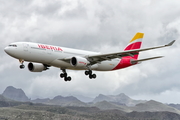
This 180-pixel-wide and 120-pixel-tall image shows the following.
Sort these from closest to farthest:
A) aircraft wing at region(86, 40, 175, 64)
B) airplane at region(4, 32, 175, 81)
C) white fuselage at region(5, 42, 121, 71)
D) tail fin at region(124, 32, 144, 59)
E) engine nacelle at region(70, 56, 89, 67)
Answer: white fuselage at region(5, 42, 121, 71) → airplane at region(4, 32, 175, 81) → engine nacelle at region(70, 56, 89, 67) → aircraft wing at region(86, 40, 175, 64) → tail fin at region(124, 32, 144, 59)

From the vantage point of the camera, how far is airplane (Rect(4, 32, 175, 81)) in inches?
2190

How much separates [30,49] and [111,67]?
824 inches

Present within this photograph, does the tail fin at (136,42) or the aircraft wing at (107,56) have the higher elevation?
the tail fin at (136,42)

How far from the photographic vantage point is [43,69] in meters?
64.7

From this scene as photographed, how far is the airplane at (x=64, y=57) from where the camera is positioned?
182 feet

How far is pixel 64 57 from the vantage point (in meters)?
59.9

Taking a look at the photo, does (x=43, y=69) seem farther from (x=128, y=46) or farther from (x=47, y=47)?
(x=128, y=46)

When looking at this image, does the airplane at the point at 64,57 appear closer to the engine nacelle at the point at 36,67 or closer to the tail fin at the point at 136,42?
the engine nacelle at the point at 36,67

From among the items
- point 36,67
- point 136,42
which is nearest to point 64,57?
point 36,67

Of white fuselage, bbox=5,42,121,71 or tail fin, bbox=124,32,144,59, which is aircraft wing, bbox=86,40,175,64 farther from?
tail fin, bbox=124,32,144,59

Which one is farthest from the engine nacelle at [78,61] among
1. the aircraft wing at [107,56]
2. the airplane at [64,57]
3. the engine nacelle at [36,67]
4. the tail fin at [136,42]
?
the tail fin at [136,42]

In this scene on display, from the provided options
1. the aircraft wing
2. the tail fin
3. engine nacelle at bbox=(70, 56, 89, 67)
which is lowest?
engine nacelle at bbox=(70, 56, 89, 67)

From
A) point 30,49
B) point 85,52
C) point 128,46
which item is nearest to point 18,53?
point 30,49

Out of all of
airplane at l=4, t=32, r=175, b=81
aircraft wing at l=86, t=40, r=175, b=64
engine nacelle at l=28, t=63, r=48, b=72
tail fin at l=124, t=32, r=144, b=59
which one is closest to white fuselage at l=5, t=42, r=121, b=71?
airplane at l=4, t=32, r=175, b=81
